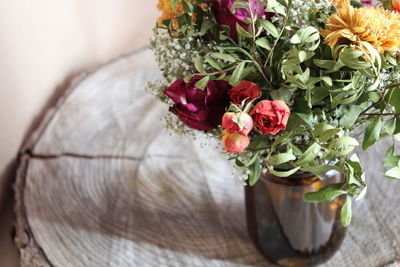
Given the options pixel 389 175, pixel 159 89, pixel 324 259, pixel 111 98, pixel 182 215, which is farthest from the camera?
pixel 111 98

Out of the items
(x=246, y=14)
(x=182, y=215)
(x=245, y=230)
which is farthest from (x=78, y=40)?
(x=246, y=14)

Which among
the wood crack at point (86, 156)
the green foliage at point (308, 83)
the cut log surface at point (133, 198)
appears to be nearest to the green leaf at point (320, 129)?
the green foliage at point (308, 83)

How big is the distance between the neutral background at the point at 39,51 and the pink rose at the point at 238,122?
2.18 ft

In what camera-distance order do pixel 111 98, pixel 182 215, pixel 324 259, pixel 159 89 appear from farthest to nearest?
pixel 111 98, pixel 182 215, pixel 324 259, pixel 159 89

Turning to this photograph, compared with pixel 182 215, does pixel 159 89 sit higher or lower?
higher

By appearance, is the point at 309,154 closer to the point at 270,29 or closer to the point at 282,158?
the point at 282,158

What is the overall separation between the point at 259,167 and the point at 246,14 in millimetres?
212

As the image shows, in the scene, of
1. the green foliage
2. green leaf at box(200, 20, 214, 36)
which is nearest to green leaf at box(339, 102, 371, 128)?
the green foliage

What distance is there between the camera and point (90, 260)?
3.06 ft

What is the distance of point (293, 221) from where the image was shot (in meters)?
0.87

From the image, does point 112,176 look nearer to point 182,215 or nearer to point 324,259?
point 182,215

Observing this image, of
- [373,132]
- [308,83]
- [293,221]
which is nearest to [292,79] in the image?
[308,83]

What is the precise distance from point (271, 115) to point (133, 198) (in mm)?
549

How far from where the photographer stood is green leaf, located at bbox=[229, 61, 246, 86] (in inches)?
25.0
